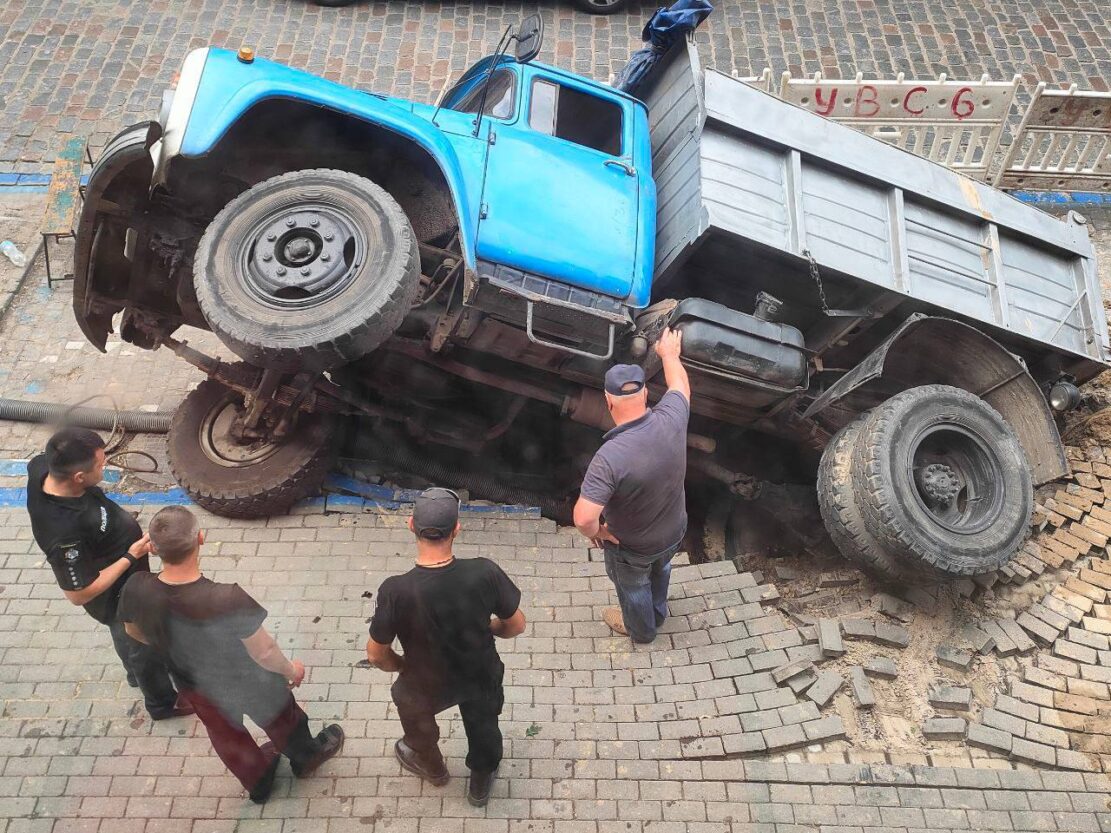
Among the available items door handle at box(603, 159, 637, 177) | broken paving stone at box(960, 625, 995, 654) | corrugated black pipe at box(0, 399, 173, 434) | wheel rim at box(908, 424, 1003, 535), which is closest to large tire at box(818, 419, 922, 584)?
wheel rim at box(908, 424, 1003, 535)

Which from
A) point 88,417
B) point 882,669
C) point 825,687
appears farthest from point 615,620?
point 88,417

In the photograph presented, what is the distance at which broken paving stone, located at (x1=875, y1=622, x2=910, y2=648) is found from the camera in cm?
540

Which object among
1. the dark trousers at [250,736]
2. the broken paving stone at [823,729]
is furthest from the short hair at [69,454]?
the broken paving stone at [823,729]

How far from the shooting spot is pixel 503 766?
474 cm

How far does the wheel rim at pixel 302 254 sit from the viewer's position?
4.84 metres

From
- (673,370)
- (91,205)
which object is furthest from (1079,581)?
(91,205)

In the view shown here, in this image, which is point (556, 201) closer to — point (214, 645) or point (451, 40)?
point (214, 645)

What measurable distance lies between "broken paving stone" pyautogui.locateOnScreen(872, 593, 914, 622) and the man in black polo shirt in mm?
4236

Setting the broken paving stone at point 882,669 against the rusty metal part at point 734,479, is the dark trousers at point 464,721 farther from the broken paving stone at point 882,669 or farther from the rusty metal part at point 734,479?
the rusty metal part at point 734,479

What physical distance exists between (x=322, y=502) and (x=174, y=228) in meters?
2.02

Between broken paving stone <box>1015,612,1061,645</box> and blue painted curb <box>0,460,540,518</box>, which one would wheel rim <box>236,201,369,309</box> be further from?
broken paving stone <box>1015,612,1061,645</box>

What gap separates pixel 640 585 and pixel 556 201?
2.29 meters

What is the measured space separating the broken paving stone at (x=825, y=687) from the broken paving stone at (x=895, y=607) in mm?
663

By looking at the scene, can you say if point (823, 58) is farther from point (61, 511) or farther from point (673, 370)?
point (61, 511)
